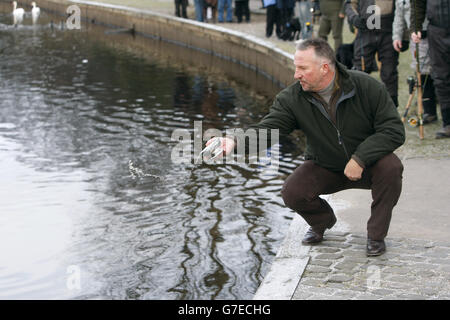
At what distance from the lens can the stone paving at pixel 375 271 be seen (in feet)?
16.0

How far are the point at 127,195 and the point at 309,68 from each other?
11.5 feet

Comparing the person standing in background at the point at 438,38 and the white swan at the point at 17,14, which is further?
the white swan at the point at 17,14

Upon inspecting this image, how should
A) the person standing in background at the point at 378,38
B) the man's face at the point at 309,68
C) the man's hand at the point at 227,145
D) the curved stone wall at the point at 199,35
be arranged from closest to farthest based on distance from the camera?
the man's hand at the point at 227,145 < the man's face at the point at 309,68 < the person standing in background at the point at 378,38 < the curved stone wall at the point at 199,35

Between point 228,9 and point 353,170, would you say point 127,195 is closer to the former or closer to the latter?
point 353,170

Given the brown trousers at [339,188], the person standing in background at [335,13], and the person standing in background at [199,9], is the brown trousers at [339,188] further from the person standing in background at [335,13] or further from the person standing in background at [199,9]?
the person standing in background at [199,9]

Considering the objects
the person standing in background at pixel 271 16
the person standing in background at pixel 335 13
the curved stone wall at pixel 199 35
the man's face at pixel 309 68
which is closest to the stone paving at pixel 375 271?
the man's face at pixel 309 68

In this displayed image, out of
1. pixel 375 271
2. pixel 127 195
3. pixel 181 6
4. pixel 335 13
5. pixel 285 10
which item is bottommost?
pixel 127 195

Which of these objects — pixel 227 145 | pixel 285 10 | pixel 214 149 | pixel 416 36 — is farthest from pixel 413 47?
pixel 285 10

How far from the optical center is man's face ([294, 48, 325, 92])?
5199 millimetres

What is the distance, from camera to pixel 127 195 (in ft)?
27.2

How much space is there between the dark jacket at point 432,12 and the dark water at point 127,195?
2059mm

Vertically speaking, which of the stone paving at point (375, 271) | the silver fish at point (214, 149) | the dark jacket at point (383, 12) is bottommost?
the stone paving at point (375, 271)

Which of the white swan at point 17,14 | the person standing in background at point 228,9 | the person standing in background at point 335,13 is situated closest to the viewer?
the person standing in background at point 335,13

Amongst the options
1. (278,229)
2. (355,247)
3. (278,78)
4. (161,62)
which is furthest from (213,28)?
(355,247)
